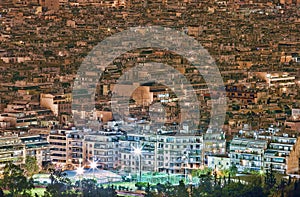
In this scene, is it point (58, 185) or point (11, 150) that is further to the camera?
point (11, 150)

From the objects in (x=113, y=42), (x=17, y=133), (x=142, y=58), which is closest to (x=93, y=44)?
(x=113, y=42)

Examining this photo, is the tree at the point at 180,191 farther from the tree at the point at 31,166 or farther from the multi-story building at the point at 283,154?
the tree at the point at 31,166

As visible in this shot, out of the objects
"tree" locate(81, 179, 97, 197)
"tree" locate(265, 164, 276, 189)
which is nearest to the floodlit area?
"tree" locate(81, 179, 97, 197)

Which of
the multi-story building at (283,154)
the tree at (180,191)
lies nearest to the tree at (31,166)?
the tree at (180,191)

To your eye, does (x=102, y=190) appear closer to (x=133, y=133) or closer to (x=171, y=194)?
(x=171, y=194)

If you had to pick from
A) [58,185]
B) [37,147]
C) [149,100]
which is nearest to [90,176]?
[58,185]

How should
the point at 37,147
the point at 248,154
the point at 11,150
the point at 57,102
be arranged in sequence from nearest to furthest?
1. the point at 248,154
2. the point at 11,150
3. the point at 37,147
4. the point at 57,102

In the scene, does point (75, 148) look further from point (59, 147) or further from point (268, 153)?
point (268, 153)
